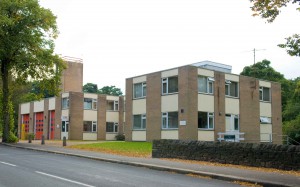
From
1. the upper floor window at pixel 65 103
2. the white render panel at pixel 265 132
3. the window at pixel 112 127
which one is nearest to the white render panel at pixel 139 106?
the white render panel at pixel 265 132

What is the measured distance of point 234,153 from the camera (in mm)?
16453

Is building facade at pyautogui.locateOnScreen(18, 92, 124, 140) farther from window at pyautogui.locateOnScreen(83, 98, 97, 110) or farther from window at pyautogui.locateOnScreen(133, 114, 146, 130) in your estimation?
window at pyautogui.locateOnScreen(133, 114, 146, 130)

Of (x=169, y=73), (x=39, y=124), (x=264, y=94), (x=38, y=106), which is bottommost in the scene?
(x=39, y=124)

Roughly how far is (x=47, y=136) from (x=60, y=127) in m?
4.49

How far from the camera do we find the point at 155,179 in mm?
11602

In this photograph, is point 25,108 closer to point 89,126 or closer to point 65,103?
point 65,103

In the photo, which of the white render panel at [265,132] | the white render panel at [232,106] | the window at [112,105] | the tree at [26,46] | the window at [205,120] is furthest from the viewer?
the window at [112,105]

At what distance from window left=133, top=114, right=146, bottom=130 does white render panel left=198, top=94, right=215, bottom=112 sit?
6.31 meters

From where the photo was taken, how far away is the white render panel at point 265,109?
36.5m

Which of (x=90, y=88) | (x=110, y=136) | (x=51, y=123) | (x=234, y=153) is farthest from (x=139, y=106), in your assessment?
(x=90, y=88)

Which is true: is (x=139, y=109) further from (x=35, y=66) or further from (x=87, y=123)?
(x=87, y=123)

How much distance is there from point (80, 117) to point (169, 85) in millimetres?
18255

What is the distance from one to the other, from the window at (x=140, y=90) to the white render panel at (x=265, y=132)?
1240cm

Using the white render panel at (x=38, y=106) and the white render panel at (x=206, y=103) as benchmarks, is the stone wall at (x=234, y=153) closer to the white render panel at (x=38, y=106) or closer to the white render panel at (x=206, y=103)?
the white render panel at (x=206, y=103)
